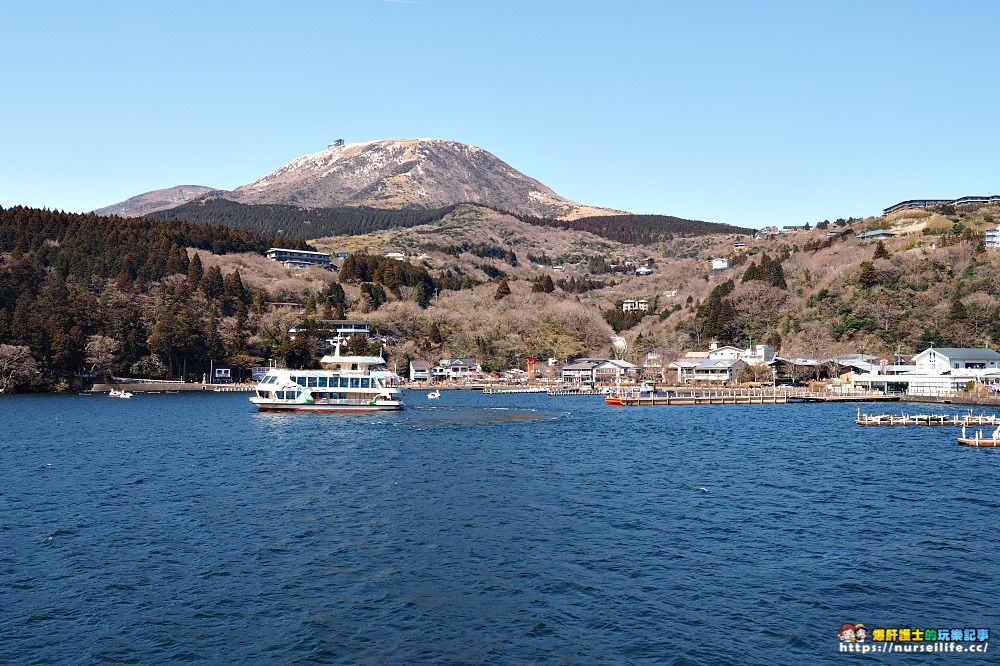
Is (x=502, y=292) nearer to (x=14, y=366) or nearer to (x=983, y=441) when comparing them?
(x=14, y=366)

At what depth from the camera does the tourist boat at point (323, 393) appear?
63.5 metres

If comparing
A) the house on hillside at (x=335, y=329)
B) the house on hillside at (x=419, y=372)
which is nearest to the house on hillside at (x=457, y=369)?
the house on hillside at (x=419, y=372)

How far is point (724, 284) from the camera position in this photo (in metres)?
128

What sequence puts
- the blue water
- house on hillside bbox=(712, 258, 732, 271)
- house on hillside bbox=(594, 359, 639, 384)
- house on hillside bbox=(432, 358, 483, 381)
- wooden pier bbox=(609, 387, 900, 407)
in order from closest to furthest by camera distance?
the blue water < wooden pier bbox=(609, 387, 900, 407) < house on hillside bbox=(594, 359, 639, 384) < house on hillside bbox=(432, 358, 483, 381) < house on hillside bbox=(712, 258, 732, 271)

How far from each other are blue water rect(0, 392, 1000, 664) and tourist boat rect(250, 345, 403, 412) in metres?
23.5

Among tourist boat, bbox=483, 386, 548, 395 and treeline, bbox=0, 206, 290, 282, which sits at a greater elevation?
treeline, bbox=0, 206, 290, 282

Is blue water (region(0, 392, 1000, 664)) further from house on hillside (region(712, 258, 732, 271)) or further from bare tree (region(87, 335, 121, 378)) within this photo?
house on hillside (region(712, 258, 732, 271))

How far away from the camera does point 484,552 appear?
19.5 metres

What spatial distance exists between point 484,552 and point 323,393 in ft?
156

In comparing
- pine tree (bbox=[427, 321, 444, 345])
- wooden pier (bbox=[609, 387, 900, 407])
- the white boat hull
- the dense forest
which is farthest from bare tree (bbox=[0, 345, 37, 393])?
wooden pier (bbox=[609, 387, 900, 407])

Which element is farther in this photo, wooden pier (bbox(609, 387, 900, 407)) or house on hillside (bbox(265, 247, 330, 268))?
house on hillside (bbox(265, 247, 330, 268))

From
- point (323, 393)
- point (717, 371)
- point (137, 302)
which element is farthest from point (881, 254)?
point (137, 302)

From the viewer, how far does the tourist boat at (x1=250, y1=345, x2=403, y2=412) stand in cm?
6349

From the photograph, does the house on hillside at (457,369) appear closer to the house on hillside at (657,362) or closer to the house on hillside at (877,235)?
the house on hillside at (657,362)
